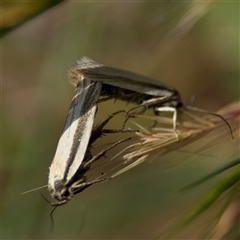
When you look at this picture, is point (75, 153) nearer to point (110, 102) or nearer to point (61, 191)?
point (61, 191)

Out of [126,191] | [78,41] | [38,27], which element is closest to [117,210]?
[126,191]

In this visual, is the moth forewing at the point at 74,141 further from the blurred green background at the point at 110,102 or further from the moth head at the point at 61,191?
the blurred green background at the point at 110,102

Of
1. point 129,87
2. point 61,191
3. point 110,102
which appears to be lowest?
point 110,102

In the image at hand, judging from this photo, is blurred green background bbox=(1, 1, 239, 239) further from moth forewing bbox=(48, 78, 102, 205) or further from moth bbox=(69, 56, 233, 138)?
moth forewing bbox=(48, 78, 102, 205)

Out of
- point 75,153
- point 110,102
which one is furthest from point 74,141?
point 110,102

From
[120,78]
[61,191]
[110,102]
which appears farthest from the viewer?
[110,102]

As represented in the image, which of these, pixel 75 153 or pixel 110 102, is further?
pixel 110 102
